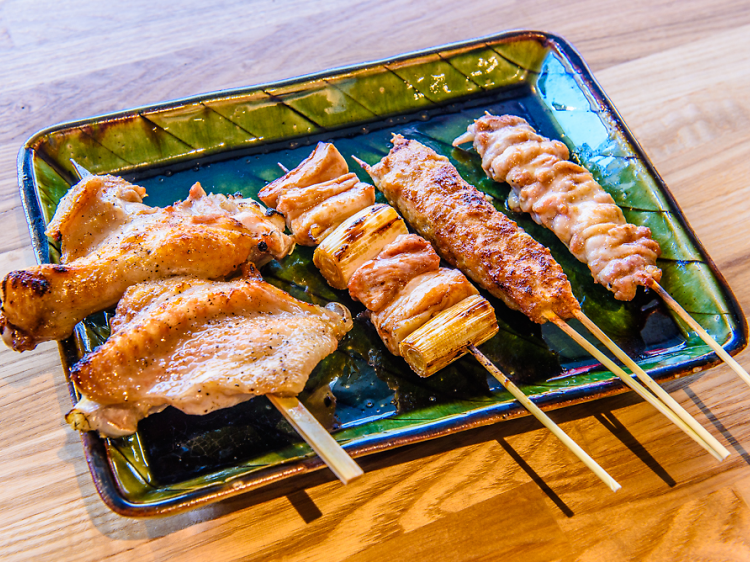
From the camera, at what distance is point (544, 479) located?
2672 millimetres

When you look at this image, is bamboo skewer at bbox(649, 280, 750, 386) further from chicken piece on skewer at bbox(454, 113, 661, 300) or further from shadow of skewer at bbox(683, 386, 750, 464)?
shadow of skewer at bbox(683, 386, 750, 464)

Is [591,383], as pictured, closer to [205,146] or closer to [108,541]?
[108,541]

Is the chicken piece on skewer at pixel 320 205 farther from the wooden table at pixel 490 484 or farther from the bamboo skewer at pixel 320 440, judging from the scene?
the wooden table at pixel 490 484

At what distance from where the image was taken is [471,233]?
3088mm

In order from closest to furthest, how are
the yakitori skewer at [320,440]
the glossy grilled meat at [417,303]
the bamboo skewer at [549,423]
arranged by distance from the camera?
the yakitori skewer at [320,440] < the bamboo skewer at [549,423] < the glossy grilled meat at [417,303]

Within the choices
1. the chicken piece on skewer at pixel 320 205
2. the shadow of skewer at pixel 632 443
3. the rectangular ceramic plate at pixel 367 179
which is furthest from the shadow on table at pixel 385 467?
the chicken piece on skewer at pixel 320 205

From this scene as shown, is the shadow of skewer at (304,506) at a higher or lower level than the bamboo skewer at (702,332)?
lower

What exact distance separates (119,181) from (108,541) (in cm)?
206

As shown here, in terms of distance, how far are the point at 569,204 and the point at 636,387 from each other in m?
1.31

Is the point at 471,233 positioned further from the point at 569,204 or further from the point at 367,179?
the point at 367,179

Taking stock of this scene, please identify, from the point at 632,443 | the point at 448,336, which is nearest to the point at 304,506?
the point at 448,336

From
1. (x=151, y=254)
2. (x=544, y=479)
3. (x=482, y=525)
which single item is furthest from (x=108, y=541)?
(x=544, y=479)

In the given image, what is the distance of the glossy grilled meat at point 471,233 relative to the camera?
2879 mm

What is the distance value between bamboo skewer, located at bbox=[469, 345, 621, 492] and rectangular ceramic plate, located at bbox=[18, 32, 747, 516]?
0.12 metres
